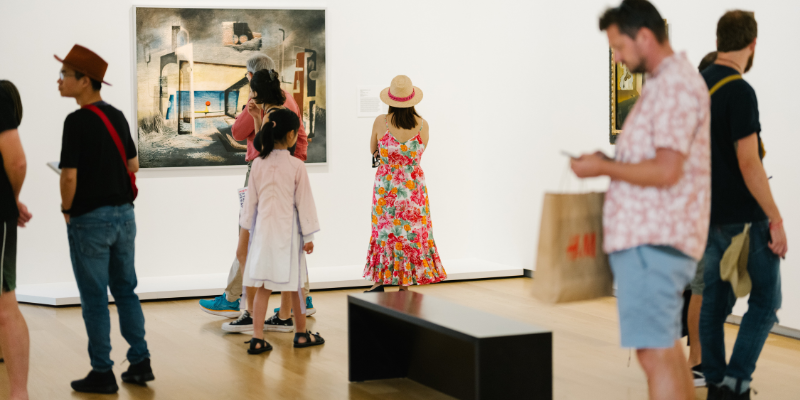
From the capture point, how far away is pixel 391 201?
5.55m

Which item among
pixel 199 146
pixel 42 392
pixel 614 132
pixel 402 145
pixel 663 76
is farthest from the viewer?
pixel 199 146

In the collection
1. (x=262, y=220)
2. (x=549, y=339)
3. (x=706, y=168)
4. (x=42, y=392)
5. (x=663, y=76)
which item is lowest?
(x=42, y=392)

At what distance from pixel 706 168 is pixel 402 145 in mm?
3382

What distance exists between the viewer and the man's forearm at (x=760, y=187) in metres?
2.93

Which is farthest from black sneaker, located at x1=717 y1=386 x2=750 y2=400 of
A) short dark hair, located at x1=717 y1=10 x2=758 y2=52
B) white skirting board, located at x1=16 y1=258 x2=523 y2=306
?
white skirting board, located at x1=16 y1=258 x2=523 y2=306

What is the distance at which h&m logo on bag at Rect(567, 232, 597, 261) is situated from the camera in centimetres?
235

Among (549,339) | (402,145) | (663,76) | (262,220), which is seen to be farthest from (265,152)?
(663,76)

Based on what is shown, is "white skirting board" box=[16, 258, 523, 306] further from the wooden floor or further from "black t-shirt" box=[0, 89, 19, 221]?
"black t-shirt" box=[0, 89, 19, 221]

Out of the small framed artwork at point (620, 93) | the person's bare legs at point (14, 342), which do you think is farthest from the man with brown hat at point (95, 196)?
the small framed artwork at point (620, 93)

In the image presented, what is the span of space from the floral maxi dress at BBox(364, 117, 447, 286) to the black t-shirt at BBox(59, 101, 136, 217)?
2.34m

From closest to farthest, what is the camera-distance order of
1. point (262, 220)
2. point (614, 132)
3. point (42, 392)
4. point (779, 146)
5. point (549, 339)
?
point (549, 339)
point (42, 392)
point (262, 220)
point (779, 146)
point (614, 132)

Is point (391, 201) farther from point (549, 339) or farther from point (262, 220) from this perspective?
point (549, 339)

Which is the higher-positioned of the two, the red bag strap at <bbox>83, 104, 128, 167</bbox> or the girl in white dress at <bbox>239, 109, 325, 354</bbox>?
the red bag strap at <bbox>83, 104, 128, 167</bbox>

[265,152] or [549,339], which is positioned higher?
[265,152]
